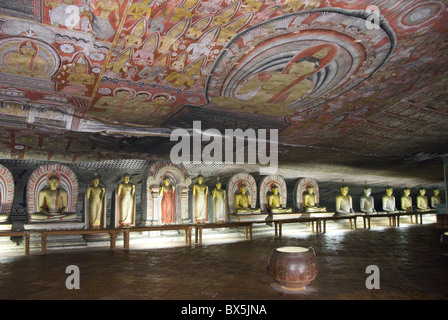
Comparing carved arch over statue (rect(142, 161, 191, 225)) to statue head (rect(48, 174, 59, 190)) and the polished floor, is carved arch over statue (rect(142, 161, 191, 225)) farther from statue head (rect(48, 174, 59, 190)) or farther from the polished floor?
statue head (rect(48, 174, 59, 190))

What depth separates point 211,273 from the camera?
502 cm

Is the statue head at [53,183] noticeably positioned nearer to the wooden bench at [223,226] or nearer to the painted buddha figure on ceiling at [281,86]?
the wooden bench at [223,226]

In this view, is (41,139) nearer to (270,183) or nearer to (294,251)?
(294,251)

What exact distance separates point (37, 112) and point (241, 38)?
429 centimetres

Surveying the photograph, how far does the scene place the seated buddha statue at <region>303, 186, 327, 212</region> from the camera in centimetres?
1284

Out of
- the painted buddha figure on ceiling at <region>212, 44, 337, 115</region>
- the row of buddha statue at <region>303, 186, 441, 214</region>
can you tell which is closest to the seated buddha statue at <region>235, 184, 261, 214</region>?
the row of buddha statue at <region>303, 186, 441, 214</region>

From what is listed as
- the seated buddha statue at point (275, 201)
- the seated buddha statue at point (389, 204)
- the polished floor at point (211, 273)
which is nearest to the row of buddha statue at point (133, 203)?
the seated buddha statue at point (275, 201)

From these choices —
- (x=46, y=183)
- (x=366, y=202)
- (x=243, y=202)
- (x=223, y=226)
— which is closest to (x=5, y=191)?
(x=46, y=183)

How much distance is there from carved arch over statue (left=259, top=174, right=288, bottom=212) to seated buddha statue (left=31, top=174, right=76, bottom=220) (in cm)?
639

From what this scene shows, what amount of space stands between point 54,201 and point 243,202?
573 cm

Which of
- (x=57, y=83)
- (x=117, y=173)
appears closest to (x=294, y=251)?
(x=57, y=83)

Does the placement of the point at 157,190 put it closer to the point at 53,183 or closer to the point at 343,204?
the point at 53,183

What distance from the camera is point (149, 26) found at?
13.1 ft

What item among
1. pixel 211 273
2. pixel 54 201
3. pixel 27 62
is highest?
pixel 27 62
